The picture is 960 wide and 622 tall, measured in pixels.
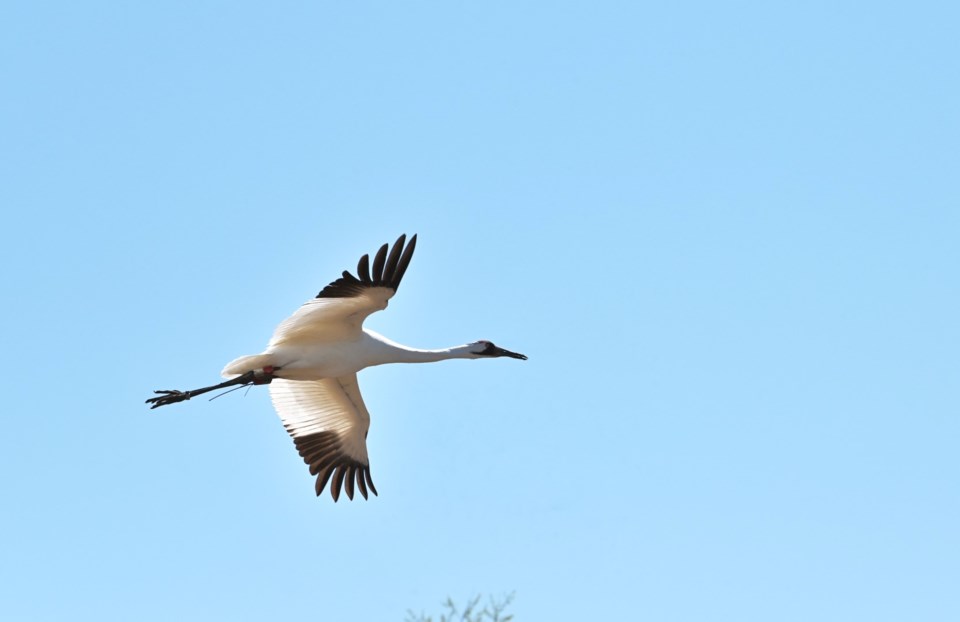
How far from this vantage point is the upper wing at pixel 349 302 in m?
18.6

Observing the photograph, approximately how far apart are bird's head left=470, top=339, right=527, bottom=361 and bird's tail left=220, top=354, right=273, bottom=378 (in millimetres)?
3259

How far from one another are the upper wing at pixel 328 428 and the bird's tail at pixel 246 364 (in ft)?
7.17

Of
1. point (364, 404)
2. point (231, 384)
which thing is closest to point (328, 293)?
point (231, 384)

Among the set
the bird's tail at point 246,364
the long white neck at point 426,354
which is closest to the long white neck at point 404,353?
the long white neck at point 426,354

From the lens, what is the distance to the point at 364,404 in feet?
73.8

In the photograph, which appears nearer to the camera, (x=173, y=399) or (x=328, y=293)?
(x=328, y=293)

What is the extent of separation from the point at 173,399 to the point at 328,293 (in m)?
3.28

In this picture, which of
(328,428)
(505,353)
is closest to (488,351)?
(505,353)

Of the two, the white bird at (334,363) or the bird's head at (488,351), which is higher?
the bird's head at (488,351)

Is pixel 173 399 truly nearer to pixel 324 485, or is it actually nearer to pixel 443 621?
pixel 324 485

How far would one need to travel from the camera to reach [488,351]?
22.0m

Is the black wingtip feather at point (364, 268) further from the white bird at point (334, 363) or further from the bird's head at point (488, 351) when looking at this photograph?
the bird's head at point (488, 351)

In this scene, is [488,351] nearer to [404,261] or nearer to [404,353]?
[404,353]

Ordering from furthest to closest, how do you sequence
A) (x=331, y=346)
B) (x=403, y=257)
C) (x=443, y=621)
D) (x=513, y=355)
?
(x=513, y=355) → (x=331, y=346) → (x=403, y=257) → (x=443, y=621)
